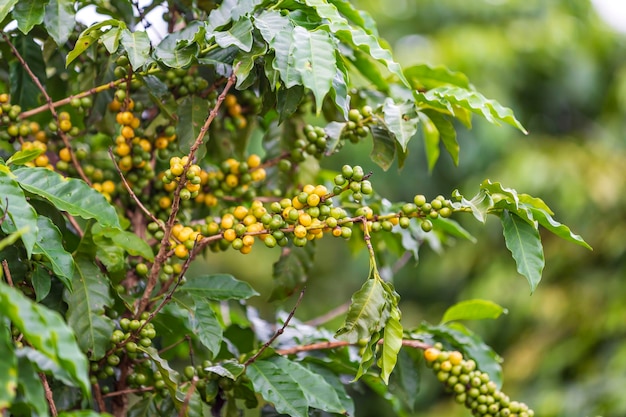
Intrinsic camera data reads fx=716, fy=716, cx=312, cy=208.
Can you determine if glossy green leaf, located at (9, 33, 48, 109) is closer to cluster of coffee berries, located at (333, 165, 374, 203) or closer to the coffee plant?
the coffee plant

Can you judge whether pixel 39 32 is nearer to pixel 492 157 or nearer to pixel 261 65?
pixel 261 65

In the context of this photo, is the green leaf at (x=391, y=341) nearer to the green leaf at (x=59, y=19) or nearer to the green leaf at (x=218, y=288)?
the green leaf at (x=218, y=288)

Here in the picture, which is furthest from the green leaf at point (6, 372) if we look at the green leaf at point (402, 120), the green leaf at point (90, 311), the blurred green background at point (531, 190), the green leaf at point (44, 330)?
the blurred green background at point (531, 190)

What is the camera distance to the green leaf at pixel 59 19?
919 mm

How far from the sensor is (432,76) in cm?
111

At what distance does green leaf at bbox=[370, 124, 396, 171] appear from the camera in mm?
971

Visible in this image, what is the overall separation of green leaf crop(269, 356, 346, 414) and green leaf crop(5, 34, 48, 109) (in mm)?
526

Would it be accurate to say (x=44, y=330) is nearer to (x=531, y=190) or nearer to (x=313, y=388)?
(x=313, y=388)

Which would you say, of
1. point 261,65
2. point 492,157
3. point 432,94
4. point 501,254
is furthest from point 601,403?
point 261,65

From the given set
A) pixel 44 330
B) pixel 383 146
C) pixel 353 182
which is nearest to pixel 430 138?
pixel 383 146

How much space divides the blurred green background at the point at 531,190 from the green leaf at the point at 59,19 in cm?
173

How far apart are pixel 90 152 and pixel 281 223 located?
513 mm

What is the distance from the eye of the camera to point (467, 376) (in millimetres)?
980

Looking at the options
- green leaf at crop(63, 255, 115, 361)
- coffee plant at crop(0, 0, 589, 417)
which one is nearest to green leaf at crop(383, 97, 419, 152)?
coffee plant at crop(0, 0, 589, 417)
